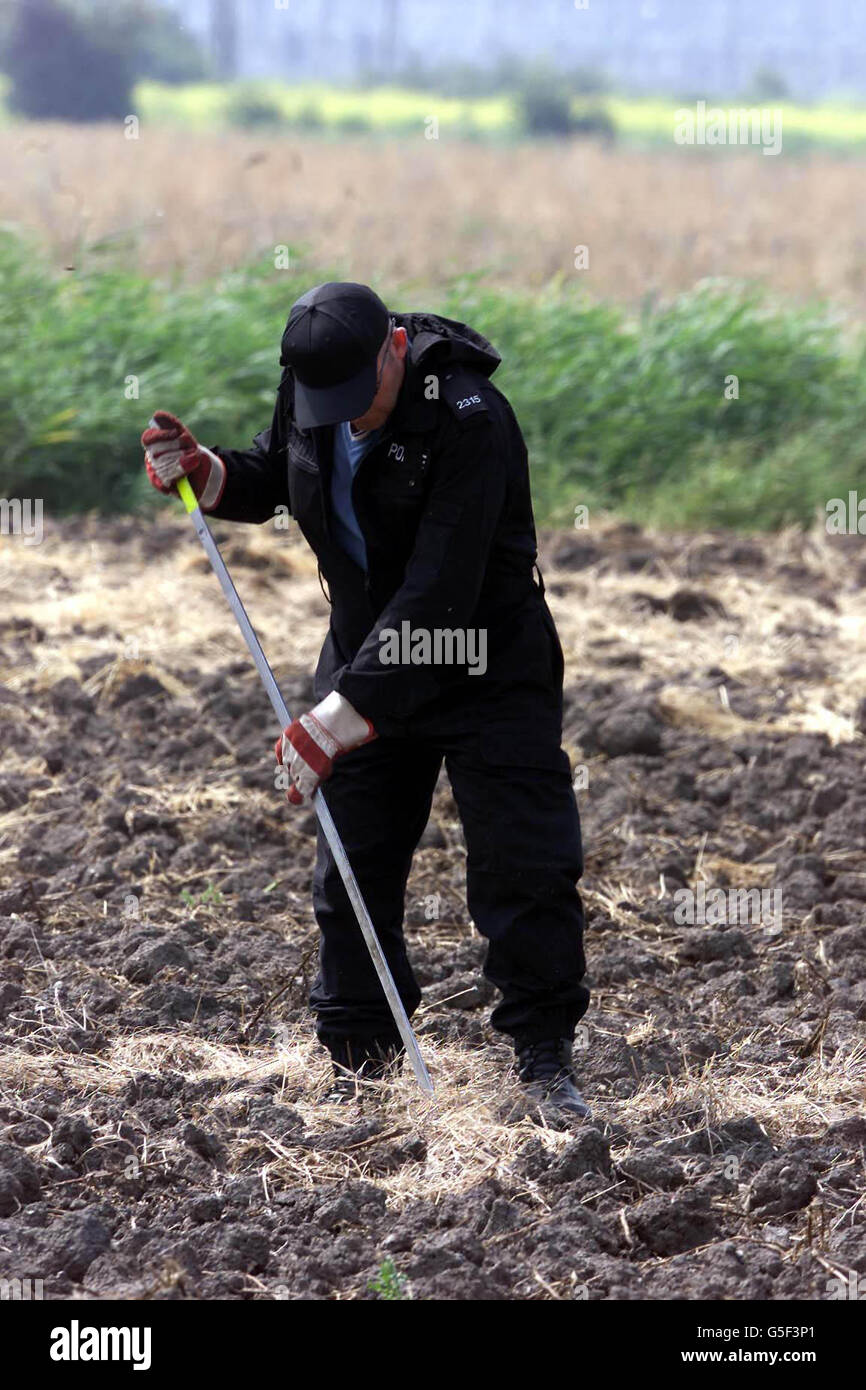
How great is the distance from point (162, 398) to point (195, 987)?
5324mm

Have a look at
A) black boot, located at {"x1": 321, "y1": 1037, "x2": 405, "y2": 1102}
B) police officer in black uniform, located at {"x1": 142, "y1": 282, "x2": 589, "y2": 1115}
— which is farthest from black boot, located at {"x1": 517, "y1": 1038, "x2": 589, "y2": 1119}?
black boot, located at {"x1": 321, "y1": 1037, "x2": 405, "y2": 1102}

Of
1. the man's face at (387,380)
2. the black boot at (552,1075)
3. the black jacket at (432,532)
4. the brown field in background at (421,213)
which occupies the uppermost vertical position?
the brown field in background at (421,213)

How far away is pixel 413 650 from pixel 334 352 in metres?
0.58

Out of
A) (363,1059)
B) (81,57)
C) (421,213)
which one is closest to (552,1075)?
(363,1059)

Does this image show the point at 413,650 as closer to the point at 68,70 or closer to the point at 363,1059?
the point at 363,1059

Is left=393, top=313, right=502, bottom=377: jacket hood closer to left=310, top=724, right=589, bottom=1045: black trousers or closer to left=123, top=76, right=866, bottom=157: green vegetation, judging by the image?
left=310, top=724, right=589, bottom=1045: black trousers

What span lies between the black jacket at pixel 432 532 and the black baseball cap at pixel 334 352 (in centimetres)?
15

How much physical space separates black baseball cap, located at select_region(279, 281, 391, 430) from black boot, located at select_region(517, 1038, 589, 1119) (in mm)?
1426

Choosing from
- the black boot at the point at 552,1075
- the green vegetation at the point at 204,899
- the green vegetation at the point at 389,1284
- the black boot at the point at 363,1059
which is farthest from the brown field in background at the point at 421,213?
the green vegetation at the point at 389,1284

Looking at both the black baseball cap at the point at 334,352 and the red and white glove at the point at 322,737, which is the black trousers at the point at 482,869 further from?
the black baseball cap at the point at 334,352

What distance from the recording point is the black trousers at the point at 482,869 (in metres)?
3.45

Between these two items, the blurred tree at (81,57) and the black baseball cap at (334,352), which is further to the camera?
the blurred tree at (81,57)
